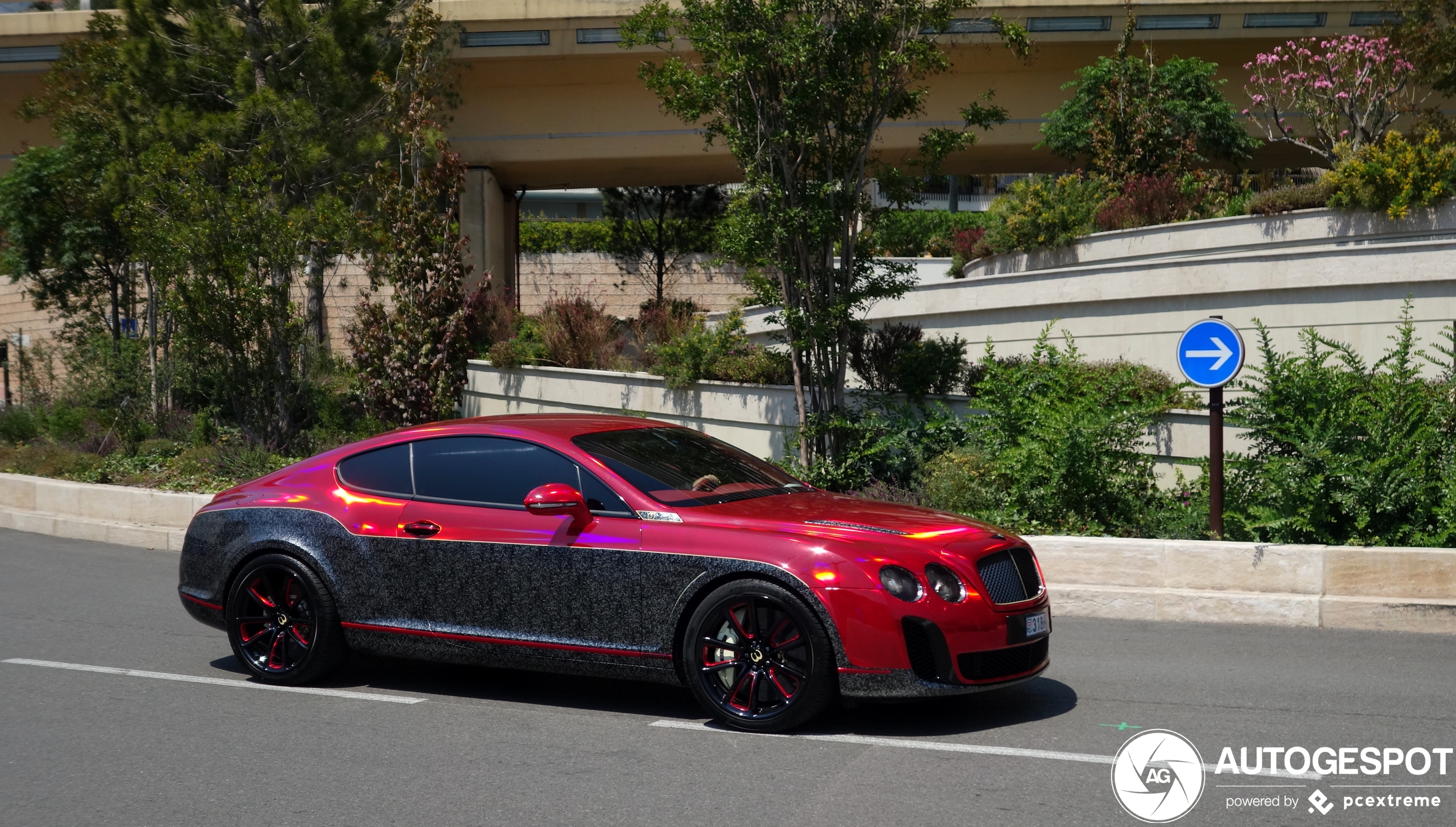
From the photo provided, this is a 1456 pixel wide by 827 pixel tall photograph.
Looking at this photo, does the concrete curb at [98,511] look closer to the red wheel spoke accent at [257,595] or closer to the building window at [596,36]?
the red wheel spoke accent at [257,595]

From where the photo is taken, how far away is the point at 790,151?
12008 millimetres

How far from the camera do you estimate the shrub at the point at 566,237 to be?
35.1 metres

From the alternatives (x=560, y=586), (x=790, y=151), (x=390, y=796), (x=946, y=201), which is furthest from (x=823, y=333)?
(x=946, y=201)

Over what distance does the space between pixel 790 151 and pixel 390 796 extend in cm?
839

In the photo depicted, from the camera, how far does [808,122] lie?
11.7m

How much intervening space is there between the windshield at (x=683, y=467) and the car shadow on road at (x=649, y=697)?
1061 mm

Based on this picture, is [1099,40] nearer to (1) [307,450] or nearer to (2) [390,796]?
(1) [307,450]

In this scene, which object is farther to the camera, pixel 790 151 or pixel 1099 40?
pixel 1099 40

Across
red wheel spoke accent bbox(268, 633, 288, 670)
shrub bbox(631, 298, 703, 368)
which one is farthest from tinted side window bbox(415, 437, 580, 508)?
shrub bbox(631, 298, 703, 368)

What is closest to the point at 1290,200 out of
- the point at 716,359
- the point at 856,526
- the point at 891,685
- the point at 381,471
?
the point at 716,359

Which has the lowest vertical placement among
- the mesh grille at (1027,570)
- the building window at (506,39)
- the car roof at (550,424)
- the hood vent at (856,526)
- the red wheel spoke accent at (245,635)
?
the red wheel spoke accent at (245,635)

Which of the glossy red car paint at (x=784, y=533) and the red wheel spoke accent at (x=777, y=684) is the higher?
the glossy red car paint at (x=784, y=533)

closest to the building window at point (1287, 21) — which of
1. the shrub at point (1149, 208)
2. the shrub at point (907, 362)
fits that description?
the shrub at point (1149, 208)

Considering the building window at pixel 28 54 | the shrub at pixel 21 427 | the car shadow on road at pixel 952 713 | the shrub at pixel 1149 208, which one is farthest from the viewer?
the building window at pixel 28 54
